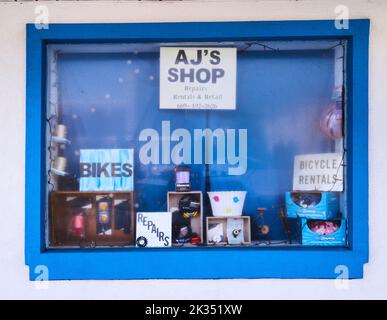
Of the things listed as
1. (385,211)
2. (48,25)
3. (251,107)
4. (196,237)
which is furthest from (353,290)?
(48,25)

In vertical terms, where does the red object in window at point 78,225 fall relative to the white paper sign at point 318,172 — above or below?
below

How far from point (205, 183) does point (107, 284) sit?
1069 millimetres

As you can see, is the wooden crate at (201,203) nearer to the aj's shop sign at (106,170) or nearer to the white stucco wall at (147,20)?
the aj's shop sign at (106,170)

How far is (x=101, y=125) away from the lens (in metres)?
3.96

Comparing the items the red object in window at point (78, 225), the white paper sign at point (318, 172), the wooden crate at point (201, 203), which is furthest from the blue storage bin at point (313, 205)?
the red object in window at point (78, 225)

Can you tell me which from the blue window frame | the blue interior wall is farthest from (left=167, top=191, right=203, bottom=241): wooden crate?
the blue window frame

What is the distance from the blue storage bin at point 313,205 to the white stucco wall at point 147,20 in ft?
1.09

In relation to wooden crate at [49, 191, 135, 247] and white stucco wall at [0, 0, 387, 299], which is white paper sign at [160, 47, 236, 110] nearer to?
white stucco wall at [0, 0, 387, 299]

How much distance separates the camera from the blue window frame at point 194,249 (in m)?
3.66

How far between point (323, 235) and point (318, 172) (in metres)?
0.48

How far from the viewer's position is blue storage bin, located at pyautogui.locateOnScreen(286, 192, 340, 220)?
382 cm

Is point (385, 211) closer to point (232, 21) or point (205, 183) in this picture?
point (205, 183)

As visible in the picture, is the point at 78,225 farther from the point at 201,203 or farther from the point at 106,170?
the point at 201,203
